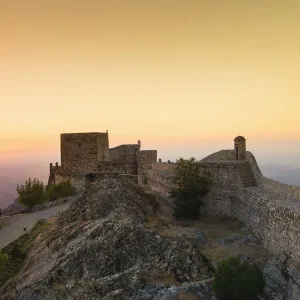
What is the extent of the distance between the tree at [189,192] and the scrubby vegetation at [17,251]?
1020 cm

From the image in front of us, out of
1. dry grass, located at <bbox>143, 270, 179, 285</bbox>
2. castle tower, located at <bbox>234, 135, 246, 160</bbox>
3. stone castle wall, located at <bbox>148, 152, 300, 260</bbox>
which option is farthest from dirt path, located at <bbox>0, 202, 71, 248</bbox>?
castle tower, located at <bbox>234, 135, 246, 160</bbox>

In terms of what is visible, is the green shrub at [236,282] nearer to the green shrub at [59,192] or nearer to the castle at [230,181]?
the castle at [230,181]

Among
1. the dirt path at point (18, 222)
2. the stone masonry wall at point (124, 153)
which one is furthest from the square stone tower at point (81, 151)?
the dirt path at point (18, 222)

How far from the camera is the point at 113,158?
55219mm

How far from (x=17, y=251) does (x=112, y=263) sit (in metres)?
Answer: 10.4

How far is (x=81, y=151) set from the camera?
52.1 meters

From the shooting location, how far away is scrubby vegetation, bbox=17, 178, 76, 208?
42469mm

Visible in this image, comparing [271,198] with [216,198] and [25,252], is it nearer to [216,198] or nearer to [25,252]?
[216,198]

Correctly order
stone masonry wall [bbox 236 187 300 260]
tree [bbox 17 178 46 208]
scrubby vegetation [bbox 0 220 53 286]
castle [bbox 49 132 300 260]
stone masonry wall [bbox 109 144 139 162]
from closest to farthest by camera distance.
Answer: stone masonry wall [bbox 236 187 300 260]
castle [bbox 49 132 300 260]
scrubby vegetation [bbox 0 220 53 286]
tree [bbox 17 178 46 208]
stone masonry wall [bbox 109 144 139 162]

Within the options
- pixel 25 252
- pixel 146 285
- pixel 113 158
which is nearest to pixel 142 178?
pixel 113 158

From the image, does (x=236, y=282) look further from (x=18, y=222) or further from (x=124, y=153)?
(x=124, y=153)

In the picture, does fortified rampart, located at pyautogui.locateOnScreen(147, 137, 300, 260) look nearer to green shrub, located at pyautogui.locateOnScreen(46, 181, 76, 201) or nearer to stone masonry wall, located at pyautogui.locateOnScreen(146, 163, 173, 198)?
stone masonry wall, located at pyautogui.locateOnScreen(146, 163, 173, 198)

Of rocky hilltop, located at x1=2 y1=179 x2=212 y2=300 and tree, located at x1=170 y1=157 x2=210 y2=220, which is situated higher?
tree, located at x1=170 y1=157 x2=210 y2=220

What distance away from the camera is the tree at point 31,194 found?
139 feet
